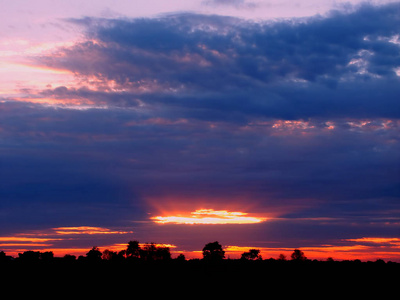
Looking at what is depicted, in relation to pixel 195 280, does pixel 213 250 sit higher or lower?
higher

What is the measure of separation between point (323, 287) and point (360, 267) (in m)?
19.3

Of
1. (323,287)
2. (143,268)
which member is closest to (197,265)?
(143,268)

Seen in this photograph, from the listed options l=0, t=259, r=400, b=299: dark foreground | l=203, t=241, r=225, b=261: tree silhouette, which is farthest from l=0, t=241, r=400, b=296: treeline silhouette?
l=203, t=241, r=225, b=261: tree silhouette

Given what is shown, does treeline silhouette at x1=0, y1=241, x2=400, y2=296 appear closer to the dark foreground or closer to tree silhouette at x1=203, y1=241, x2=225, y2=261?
A: the dark foreground

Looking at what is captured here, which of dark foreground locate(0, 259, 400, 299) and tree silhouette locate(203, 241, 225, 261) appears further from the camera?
tree silhouette locate(203, 241, 225, 261)

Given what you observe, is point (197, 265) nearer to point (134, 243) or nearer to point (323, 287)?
point (323, 287)

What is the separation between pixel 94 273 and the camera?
83688mm

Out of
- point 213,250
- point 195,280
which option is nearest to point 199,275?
point 195,280

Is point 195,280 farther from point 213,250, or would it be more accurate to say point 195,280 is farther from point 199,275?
point 213,250

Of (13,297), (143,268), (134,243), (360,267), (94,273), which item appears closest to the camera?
(13,297)

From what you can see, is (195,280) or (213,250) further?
(213,250)

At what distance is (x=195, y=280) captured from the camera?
268 feet

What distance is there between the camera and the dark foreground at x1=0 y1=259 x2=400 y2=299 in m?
76.2

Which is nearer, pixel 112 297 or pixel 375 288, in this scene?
pixel 112 297
